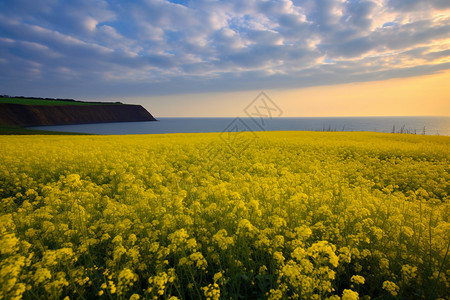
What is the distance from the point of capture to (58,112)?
3804 inches

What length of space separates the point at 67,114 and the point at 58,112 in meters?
5.56

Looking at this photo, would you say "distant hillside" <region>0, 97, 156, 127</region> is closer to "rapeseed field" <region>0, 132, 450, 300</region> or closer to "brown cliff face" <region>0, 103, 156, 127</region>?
"brown cliff face" <region>0, 103, 156, 127</region>

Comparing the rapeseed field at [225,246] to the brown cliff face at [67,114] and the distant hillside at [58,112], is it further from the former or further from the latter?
the brown cliff face at [67,114]

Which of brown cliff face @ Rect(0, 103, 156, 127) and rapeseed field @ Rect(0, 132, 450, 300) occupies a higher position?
brown cliff face @ Rect(0, 103, 156, 127)

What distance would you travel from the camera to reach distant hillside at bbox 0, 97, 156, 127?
74.7m

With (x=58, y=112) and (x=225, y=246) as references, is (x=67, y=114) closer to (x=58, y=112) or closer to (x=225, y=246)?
(x=58, y=112)

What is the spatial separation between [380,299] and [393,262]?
0.73 m

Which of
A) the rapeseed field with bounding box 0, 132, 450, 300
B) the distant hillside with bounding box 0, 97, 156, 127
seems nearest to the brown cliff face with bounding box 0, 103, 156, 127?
the distant hillside with bounding box 0, 97, 156, 127

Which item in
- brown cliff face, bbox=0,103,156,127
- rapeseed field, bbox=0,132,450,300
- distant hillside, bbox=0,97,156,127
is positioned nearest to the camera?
rapeseed field, bbox=0,132,450,300

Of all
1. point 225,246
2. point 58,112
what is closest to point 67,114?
point 58,112

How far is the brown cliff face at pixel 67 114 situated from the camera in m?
74.1

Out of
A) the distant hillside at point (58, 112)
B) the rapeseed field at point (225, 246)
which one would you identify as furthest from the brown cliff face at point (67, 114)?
the rapeseed field at point (225, 246)

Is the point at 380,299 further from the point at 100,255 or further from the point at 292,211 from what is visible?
the point at 100,255

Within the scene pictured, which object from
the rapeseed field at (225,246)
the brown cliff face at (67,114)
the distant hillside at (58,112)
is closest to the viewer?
the rapeseed field at (225,246)
